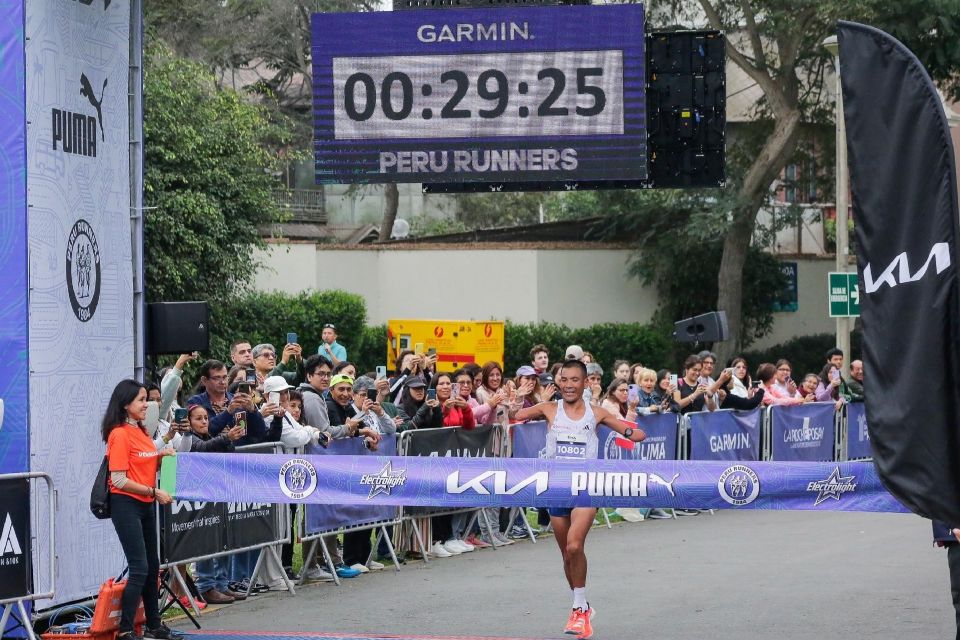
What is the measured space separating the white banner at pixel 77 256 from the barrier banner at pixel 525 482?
30.0 inches

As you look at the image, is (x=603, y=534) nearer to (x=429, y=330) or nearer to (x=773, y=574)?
(x=773, y=574)

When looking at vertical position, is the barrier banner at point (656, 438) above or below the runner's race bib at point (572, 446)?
below

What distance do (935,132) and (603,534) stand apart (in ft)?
36.1

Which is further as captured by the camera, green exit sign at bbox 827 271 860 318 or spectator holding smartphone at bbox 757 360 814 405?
green exit sign at bbox 827 271 860 318

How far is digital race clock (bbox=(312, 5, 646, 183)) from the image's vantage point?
14.7m

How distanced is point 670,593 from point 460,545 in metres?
2.97

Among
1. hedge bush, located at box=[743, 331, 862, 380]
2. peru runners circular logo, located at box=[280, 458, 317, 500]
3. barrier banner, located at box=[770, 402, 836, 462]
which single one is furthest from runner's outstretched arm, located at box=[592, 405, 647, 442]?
hedge bush, located at box=[743, 331, 862, 380]

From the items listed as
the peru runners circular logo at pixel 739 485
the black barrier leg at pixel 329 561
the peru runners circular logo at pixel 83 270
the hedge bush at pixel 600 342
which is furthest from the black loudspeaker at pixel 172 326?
the hedge bush at pixel 600 342

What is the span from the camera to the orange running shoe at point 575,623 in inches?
374

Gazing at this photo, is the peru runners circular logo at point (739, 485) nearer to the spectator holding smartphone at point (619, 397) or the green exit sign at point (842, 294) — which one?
the spectator holding smartphone at point (619, 397)

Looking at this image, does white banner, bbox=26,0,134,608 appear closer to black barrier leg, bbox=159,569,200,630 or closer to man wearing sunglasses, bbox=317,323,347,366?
black barrier leg, bbox=159,569,200,630

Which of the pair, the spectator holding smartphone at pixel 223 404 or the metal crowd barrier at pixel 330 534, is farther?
the metal crowd barrier at pixel 330 534

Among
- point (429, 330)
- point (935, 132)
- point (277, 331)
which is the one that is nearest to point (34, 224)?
point (935, 132)

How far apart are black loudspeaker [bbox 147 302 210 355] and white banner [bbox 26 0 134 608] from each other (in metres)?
0.16
